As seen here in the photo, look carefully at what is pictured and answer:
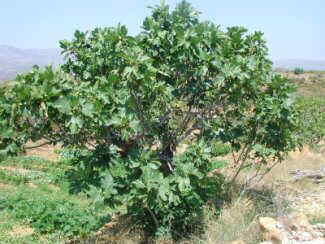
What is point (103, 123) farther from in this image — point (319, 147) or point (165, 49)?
point (319, 147)

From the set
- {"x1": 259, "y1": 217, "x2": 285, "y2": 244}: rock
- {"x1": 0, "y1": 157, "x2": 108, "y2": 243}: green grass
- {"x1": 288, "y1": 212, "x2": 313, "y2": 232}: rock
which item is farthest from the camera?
{"x1": 0, "y1": 157, "x2": 108, "y2": 243}: green grass

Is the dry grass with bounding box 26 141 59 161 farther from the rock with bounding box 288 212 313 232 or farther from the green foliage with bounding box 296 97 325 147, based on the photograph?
the rock with bounding box 288 212 313 232

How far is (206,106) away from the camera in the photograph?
6.39 m

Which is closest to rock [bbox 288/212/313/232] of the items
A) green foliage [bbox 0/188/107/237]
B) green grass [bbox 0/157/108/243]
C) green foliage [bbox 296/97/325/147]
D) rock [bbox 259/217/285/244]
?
rock [bbox 259/217/285/244]

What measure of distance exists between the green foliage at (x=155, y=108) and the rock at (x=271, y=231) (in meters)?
0.82

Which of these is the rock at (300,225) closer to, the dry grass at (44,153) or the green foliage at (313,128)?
the green foliage at (313,128)

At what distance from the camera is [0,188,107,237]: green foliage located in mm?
7676

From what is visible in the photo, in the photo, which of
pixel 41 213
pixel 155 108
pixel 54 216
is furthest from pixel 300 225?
pixel 41 213

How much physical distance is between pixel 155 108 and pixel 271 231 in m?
2.23

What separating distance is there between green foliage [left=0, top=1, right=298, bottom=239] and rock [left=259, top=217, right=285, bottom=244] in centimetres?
82

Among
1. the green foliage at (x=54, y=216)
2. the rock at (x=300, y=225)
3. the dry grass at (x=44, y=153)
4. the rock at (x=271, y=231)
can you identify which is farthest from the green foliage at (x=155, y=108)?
the dry grass at (x=44, y=153)

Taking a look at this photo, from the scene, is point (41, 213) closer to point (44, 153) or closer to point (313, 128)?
point (44, 153)

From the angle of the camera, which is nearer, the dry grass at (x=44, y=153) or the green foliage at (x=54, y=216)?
the green foliage at (x=54, y=216)

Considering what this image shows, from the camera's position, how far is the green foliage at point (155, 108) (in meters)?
4.73
